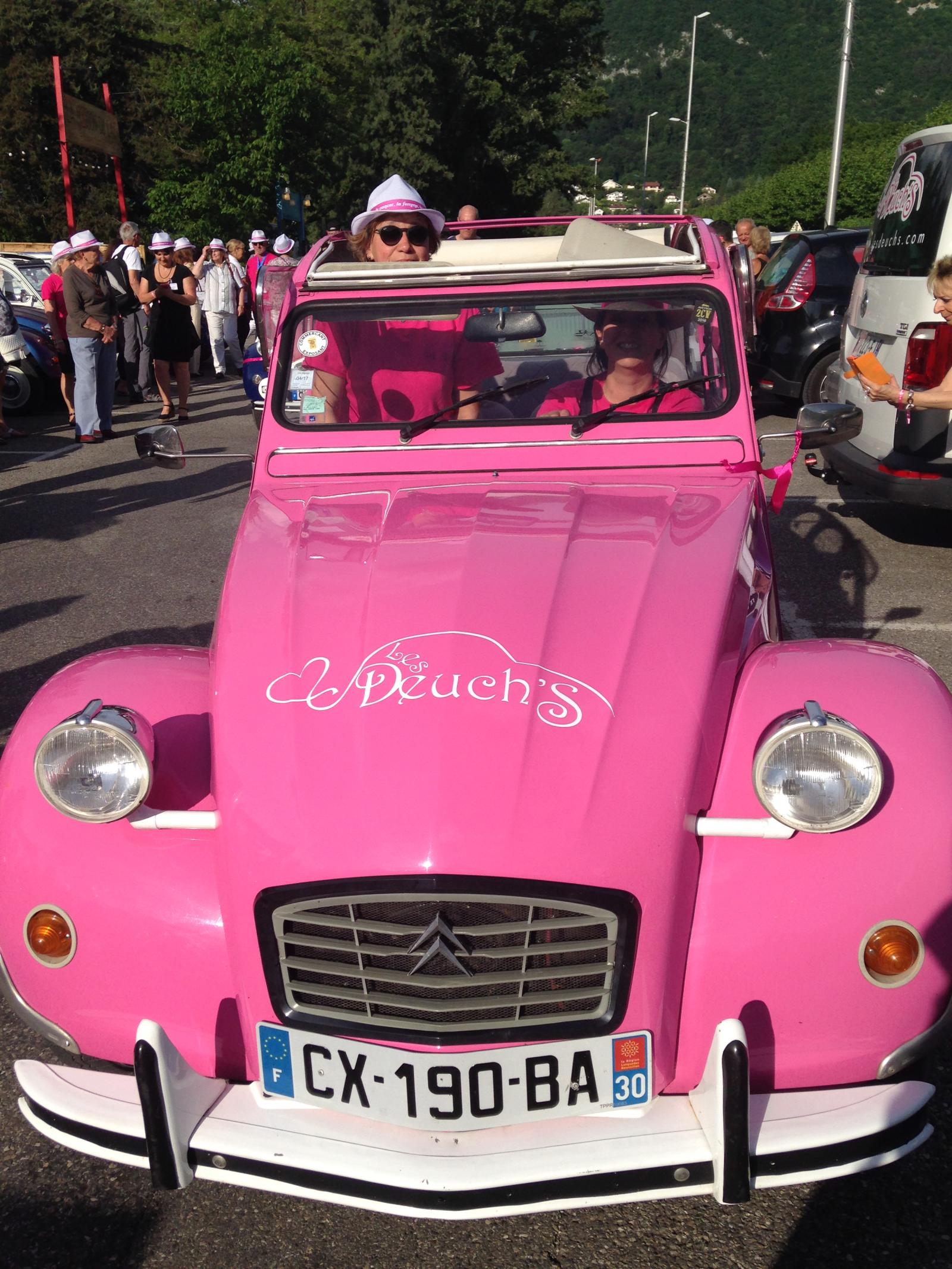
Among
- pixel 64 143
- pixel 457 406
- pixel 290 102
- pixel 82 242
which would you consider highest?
pixel 290 102

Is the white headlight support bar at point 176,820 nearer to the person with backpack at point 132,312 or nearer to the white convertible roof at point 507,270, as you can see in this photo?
the white convertible roof at point 507,270

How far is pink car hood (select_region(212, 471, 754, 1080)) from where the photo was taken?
88.4 inches

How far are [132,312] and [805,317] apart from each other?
816 cm

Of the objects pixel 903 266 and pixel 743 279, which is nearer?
pixel 743 279

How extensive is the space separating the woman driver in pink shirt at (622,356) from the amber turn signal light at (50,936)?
2.03 m

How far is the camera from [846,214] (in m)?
37.2

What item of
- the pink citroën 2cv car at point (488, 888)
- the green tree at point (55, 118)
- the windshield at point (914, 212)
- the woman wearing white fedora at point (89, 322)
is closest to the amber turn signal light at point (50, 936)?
the pink citroën 2cv car at point (488, 888)

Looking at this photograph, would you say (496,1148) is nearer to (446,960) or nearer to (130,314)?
(446,960)

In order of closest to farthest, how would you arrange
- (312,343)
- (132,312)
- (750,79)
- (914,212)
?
(312,343) < (914,212) < (132,312) < (750,79)

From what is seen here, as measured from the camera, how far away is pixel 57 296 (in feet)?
43.6

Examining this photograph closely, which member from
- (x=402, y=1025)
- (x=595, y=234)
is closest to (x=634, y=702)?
(x=402, y=1025)

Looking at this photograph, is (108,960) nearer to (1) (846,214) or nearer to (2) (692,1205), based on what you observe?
(2) (692,1205)

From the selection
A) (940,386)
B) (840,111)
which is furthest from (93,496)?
(840,111)

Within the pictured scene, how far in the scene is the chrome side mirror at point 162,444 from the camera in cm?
416
